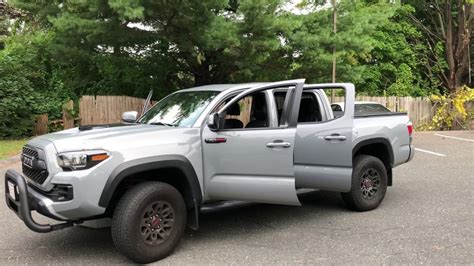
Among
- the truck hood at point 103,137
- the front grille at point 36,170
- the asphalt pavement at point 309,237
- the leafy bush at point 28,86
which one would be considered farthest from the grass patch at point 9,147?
the truck hood at point 103,137

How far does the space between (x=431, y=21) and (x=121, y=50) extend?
19.7m

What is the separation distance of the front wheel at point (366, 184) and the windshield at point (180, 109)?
2.31 metres

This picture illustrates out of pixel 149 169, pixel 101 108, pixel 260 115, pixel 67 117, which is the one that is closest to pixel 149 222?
pixel 149 169

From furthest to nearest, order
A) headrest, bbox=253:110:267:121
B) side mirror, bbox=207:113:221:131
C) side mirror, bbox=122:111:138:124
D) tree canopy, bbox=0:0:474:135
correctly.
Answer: tree canopy, bbox=0:0:474:135, side mirror, bbox=122:111:138:124, headrest, bbox=253:110:267:121, side mirror, bbox=207:113:221:131

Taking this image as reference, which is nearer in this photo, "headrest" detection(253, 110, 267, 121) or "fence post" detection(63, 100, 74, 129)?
"headrest" detection(253, 110, 267, 121)

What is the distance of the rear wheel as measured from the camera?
4449 millimetres

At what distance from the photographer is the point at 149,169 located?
15.3ft

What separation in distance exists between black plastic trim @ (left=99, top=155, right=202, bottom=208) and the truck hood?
0.69ft

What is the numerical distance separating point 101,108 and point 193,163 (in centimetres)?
1265

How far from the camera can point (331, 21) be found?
14.9m

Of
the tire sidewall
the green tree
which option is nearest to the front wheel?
the tire sidewall

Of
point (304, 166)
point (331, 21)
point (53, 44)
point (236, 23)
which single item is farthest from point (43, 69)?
point (304, 166)

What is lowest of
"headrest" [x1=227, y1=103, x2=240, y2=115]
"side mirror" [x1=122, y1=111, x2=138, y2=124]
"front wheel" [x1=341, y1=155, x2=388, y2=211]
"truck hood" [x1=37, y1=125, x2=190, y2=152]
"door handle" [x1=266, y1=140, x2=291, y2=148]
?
"front wheel" [x1=341, y1=155, x2=388, y2=211]

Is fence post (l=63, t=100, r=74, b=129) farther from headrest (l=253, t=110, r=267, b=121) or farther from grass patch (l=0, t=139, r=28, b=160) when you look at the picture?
headrest (l=253, t=110, r=267, b=121)
